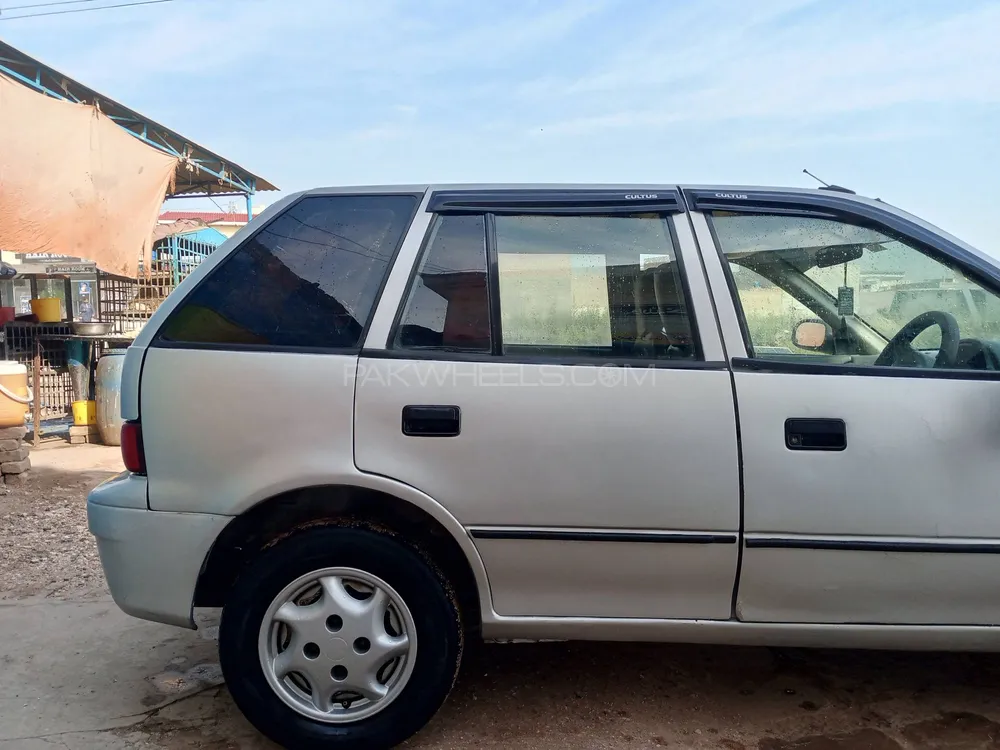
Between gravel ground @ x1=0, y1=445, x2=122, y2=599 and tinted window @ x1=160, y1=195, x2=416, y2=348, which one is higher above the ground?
tinted window @ x1=160, y1=195, x2=416, y2=348

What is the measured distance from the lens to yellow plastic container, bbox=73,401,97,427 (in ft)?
25.9

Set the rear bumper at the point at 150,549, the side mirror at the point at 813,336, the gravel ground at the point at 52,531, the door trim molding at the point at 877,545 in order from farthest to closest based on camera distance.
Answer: the gravel ground at the point at 52,531, the side mirror at the point at 813,336, the rear bumper at the point at 150,549, the door trim molding at the point at 877,545

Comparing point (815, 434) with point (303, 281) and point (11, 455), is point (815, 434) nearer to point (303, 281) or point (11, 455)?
point (303, 281)

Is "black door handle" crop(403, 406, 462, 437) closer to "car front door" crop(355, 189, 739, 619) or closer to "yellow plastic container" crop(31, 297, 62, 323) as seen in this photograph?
"car front door" crop(355, 189, 739, 619)

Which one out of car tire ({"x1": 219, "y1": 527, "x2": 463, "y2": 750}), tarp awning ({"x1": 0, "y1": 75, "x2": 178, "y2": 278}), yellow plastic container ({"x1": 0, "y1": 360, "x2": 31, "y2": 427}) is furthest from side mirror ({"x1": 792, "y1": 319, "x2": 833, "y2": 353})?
tarp awning ({"x1": 0, "y1": 75, "x2": 178, "y2": 278})

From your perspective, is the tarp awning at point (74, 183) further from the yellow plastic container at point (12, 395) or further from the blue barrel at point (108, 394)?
the yellow plastic container at point (12, 395)

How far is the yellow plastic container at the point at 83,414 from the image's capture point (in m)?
7.88

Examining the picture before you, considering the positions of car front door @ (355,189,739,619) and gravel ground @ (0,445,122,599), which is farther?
gravel ground @ (0,445,122,599)

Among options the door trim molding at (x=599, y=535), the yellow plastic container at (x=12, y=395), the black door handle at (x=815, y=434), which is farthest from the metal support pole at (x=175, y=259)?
the black door handle at (x=815, y=434)

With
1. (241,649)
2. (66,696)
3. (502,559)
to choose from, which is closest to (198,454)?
(241,649)

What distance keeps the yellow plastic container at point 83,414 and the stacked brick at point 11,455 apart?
187cm

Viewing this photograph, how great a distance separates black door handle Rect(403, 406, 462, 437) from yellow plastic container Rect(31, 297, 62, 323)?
27.3 feet

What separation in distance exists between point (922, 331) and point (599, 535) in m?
1.33

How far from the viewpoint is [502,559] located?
2.23 meters
